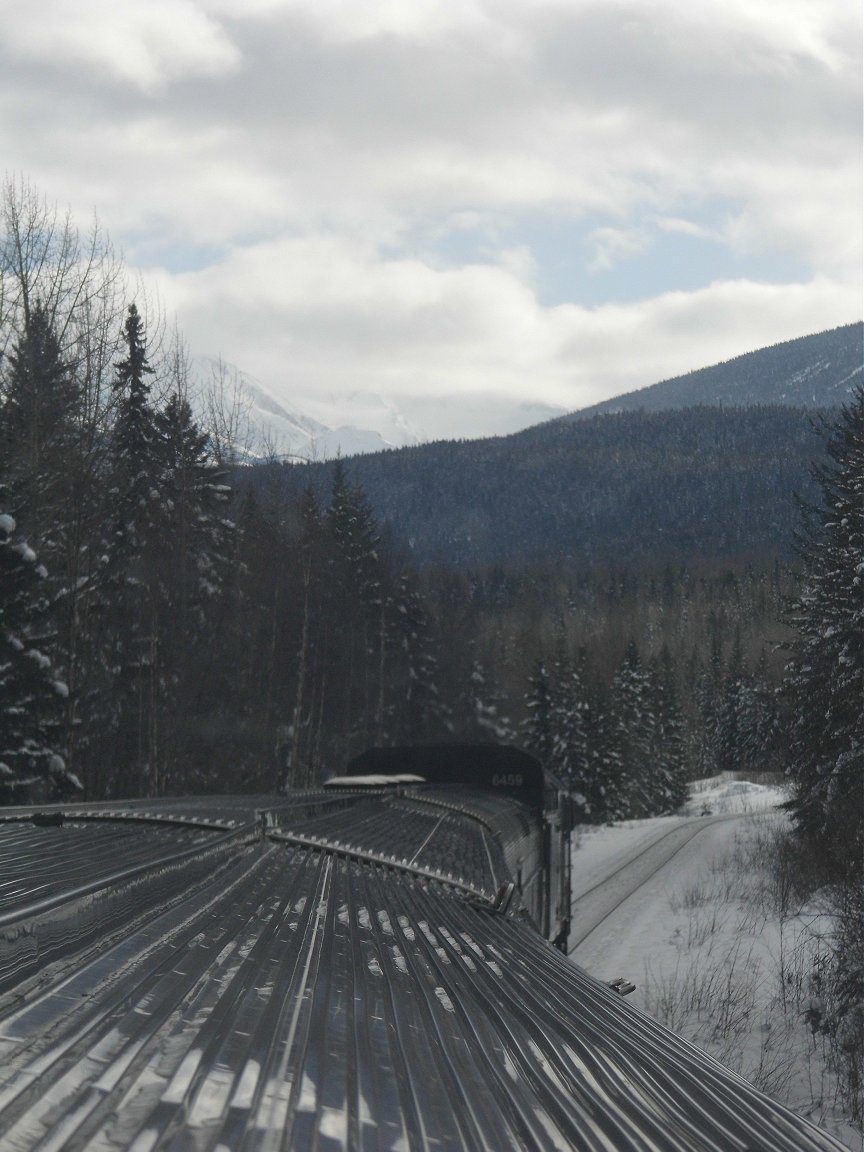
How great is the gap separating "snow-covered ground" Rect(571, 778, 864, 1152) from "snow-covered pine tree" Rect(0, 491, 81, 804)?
27.0ft

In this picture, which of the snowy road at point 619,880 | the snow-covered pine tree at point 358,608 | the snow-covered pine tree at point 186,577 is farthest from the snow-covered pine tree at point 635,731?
the snow-covered pine tree at point 186,577

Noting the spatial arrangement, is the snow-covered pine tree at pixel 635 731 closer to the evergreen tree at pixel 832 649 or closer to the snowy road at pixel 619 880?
the snowy road at pixel 619 880

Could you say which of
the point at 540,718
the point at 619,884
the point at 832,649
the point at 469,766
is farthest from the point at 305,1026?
the point at 540,718

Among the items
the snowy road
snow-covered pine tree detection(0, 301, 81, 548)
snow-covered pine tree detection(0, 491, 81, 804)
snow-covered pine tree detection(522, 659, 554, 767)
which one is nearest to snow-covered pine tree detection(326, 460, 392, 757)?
snow-covered pine tree detection(522, 659, 554, 767)

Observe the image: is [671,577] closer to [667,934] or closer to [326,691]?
[326,691]

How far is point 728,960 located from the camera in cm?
1218

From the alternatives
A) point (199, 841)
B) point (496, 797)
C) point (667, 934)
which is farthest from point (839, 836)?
point (199, 841)

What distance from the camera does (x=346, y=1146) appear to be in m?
1.65

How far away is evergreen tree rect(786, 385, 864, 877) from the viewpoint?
59.8 feet

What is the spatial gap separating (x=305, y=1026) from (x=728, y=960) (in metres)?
11.2

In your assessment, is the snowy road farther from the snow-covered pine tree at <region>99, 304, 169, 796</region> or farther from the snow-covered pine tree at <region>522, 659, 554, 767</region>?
the snow-covered pine tree at <region>99, 304, 169, 796</region>

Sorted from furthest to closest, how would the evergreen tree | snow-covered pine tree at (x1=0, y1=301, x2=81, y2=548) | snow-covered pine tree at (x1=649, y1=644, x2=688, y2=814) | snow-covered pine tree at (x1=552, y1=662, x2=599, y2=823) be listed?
snow-covered pine tree at (x1=649, y1=644, x2=688, y2=814), snow-covered pine tree at (x1=552, y1=662, x2=599, y2=823), snow-covered pine tree at (x1=0, y1=301, x2=81, y2=548), the evergreen tree

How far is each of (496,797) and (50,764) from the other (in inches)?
278

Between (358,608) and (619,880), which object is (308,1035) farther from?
(358,608)
